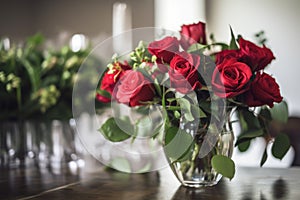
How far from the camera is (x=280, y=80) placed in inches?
113

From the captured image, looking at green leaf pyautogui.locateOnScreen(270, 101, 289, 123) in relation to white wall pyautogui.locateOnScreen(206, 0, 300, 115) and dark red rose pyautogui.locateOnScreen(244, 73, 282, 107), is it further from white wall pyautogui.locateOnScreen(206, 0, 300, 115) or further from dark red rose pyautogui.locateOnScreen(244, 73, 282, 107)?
white wall pyautogui.locateOnScreen(206, 0, 300, 115)

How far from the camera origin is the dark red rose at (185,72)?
0.99 m

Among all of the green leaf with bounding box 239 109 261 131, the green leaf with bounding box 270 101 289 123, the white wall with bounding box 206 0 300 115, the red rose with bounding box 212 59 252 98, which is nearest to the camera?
the red rose with bounding box 212 59 252 98

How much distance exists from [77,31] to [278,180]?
6.77 ft

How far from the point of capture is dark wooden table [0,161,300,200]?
40.3 inches

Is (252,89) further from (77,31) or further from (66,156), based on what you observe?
(77,31)

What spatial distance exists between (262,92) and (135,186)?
34cm

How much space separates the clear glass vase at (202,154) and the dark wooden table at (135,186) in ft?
0.08

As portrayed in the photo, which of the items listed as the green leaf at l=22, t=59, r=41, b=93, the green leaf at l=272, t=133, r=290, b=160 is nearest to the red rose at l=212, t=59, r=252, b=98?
Answer: the green leaf at l=272, t=133, r=290, b=160

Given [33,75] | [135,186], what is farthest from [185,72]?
[33,75]

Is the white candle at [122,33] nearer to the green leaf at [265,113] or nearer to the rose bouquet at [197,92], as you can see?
the rose bouquet at [197,92]

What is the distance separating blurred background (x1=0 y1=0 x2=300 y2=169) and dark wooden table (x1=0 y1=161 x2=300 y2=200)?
142 centimetres

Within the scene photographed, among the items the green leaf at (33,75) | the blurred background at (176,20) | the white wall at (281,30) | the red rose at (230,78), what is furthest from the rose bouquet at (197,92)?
the white wall at (281,30)

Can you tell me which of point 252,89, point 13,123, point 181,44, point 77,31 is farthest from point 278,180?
point 77,31
